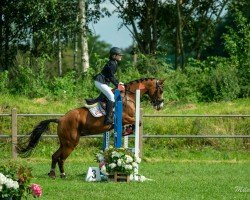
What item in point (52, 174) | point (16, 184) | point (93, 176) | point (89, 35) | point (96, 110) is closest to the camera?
point (16, 184)

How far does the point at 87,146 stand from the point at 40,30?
9686 millimetres

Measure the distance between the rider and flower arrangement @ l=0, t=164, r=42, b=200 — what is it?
19.5 ft

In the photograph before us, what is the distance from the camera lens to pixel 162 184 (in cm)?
1675

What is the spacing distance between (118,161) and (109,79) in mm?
2099

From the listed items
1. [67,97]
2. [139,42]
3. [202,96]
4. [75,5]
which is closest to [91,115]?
[67,97]

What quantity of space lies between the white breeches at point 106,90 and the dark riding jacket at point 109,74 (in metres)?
0.08

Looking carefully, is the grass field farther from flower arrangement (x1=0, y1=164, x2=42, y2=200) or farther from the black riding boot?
flower arrangement (x1=0, y1=164, x2=42, y2=200)

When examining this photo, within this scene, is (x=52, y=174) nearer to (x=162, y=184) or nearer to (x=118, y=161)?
(x=118, y=161)

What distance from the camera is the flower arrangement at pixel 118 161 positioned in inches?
671

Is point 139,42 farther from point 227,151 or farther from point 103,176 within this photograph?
point 103,176

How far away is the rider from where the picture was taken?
58.7 ft

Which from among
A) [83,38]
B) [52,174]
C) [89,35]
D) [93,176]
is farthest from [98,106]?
[89,35]

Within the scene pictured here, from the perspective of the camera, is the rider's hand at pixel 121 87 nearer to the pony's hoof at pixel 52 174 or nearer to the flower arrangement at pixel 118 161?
the flower arrangement at pixel 118 161

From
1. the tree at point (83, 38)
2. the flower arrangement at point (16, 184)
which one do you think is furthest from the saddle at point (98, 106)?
the tree at point (83, 38)
